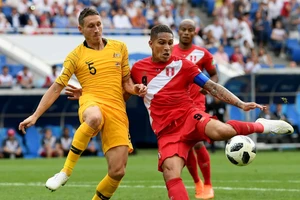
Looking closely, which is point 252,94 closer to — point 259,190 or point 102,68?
point 259,190

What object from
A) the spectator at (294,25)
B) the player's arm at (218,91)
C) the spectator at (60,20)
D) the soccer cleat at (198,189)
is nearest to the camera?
the player's arm at (218,91)

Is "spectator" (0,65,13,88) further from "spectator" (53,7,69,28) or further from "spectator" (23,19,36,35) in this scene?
"spectator" (53,7,69,28)

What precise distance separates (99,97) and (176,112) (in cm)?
98

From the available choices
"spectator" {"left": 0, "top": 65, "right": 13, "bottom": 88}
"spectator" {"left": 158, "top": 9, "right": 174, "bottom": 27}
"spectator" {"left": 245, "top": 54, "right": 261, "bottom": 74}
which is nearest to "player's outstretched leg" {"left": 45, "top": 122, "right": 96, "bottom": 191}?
"spectator" {"left": 0, "top": 65, "right": 13, "bottom": 88}

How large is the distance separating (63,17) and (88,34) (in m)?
18.7

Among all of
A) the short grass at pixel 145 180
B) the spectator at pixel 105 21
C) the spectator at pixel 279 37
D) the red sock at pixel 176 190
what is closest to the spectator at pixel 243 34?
the spectator at pixel 279 37

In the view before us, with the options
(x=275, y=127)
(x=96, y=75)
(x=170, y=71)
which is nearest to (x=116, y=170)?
(x=96, y=75)

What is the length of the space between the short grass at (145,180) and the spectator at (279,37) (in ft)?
37.6

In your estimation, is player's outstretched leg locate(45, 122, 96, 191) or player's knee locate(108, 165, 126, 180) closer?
player's outstretched leg locate(45, 122, 96, 191)

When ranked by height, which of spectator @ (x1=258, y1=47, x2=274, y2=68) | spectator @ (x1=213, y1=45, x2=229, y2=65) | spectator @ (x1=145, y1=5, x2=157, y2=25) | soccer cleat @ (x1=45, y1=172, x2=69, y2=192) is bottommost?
spectator @ (x1=258, y1=47, x2=274, y2=68)

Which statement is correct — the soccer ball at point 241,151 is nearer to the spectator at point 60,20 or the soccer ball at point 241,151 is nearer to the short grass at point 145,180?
the short grass at point 145,180

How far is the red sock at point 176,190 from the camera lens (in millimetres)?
9711

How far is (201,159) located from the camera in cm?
1331

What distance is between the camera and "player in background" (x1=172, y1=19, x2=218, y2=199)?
13000 mm
